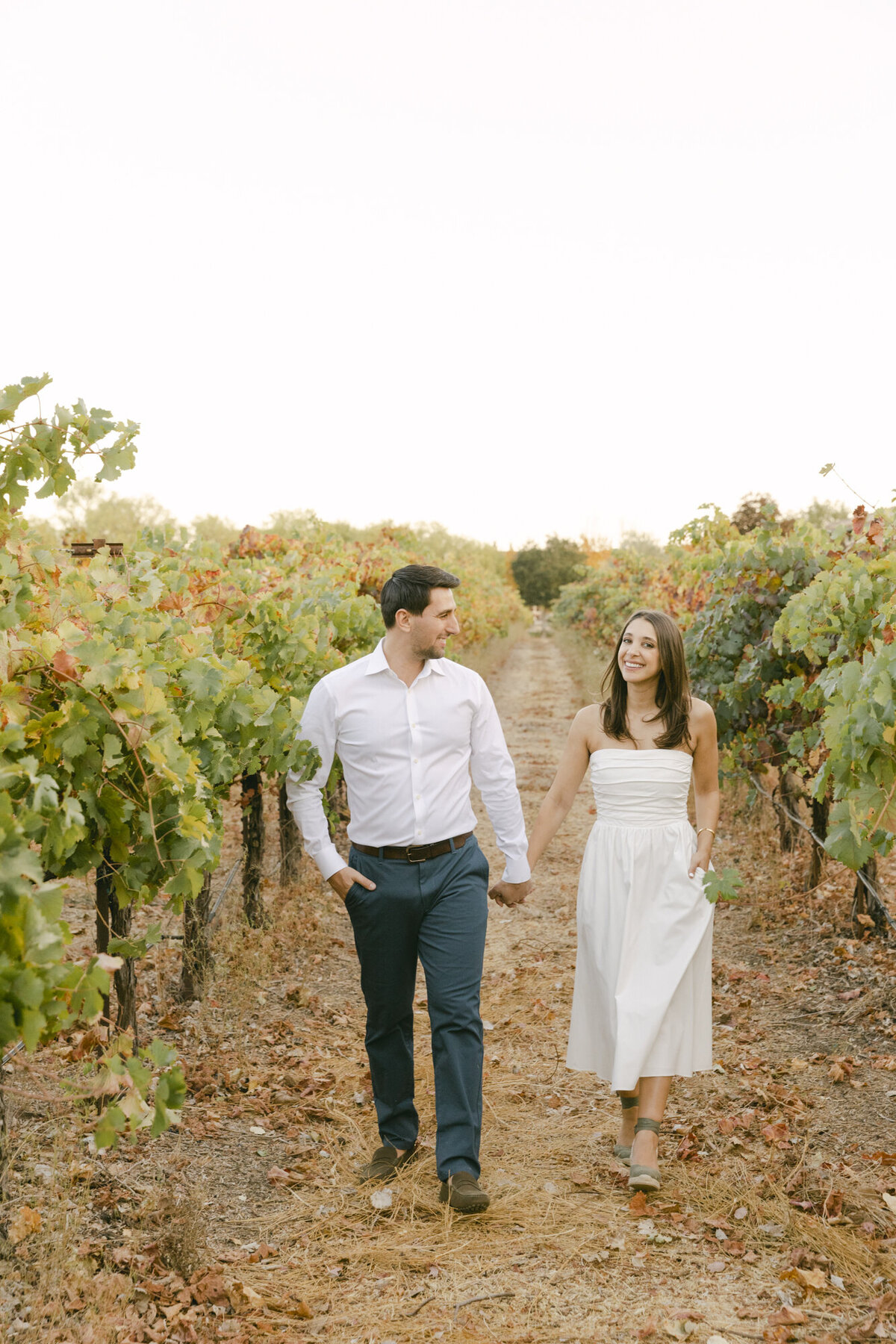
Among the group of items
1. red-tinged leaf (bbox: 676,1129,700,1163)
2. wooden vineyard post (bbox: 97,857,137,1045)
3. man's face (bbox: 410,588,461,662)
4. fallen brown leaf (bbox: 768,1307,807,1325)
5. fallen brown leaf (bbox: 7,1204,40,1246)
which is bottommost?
red-tinged leaf (bbox: 676,1129,700,1163)

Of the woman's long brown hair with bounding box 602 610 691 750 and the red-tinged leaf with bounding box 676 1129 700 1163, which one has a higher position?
the woman's long brown hair with bounding box 602 610 691 750

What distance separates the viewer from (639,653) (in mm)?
3674

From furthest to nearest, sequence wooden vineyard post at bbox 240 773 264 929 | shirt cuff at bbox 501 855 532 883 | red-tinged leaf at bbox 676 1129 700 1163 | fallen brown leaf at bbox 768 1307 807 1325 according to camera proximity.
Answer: wooden vineyard post at bbox 240 773 264 929 < red-tinged leaf at bbox 676 1129 700 1163 < shirt cuff at bbox 501 855 532 883 < fallen brown leaf at bbox 768 1307 807 1325

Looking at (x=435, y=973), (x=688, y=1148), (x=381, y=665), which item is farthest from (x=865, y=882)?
(x=381, y=665)

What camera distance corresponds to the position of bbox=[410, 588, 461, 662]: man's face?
3.52 meters

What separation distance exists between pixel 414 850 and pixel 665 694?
3.25 feet

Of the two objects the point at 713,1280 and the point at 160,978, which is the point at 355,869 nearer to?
the point at 713,1280

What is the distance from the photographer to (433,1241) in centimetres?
327

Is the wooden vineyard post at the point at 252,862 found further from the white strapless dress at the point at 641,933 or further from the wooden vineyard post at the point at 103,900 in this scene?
the white strapless dress at the point at 641,933

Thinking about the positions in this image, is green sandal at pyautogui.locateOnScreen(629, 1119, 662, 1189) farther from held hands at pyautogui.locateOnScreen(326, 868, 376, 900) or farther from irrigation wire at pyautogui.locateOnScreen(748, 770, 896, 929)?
irrigation wire at pyautogui.locateOnScreen(748, 770, 896, 929)

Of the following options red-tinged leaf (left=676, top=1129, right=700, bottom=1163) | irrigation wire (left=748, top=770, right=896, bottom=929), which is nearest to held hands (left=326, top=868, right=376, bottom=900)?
red-tinged leaf (left=676, top=1129, right=700, bottom=1163)

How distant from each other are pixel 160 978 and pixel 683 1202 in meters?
2.78

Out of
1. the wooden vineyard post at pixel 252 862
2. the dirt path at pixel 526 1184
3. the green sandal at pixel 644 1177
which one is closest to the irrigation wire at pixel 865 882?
the dirt path at pixel 526 1184

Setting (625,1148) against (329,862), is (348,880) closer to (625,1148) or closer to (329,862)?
(329,862)
